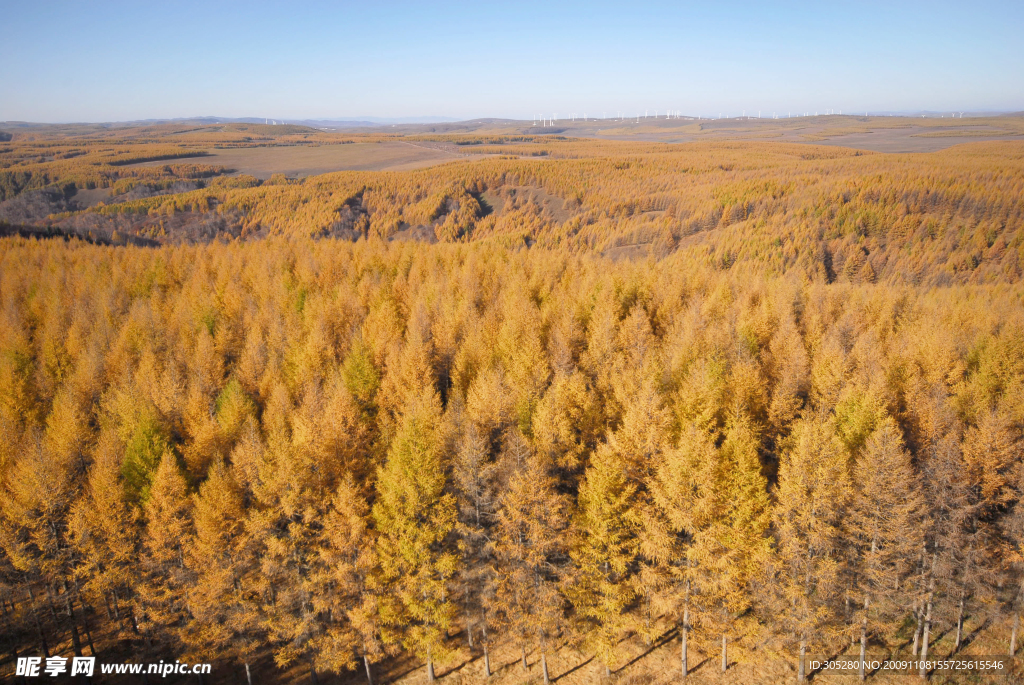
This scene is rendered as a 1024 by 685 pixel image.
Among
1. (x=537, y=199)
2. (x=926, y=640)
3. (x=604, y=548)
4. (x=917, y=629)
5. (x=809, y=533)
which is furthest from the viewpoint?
(x=537, y=199)

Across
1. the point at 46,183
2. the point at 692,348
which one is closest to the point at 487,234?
the point at 692,348

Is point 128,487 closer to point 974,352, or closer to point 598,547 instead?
point 598,547

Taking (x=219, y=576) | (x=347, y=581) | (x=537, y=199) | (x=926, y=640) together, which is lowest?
(x=926, y=640)

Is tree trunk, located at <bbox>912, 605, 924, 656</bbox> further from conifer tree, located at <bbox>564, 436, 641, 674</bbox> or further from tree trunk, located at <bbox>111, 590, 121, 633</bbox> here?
tree trunk, located at <bbox>111, 590, 121, 633</bbox>

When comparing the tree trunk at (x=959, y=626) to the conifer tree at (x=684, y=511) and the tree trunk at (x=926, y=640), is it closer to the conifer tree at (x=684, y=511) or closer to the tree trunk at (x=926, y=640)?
the tree trunk at (x=926, y=640)

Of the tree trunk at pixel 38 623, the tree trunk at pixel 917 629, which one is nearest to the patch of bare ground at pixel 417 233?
the tree trunk at pixel 38 623

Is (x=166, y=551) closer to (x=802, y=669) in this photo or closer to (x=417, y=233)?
(x=802, y=669)

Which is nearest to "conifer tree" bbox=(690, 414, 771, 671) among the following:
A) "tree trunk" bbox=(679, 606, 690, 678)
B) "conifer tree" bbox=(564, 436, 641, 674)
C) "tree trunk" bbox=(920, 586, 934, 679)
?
"tree trunk" bbox=(679, 606, 690, 678)

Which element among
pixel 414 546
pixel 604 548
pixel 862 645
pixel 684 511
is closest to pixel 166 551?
pixel 414 546

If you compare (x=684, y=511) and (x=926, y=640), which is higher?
(x=684, y=511)

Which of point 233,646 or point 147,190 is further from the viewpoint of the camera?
point 147,190

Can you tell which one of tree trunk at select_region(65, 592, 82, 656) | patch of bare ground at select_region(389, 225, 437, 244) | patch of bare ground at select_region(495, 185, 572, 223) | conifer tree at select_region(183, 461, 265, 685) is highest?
patch of bare ground at select_region(495, 185, 572, 223)
